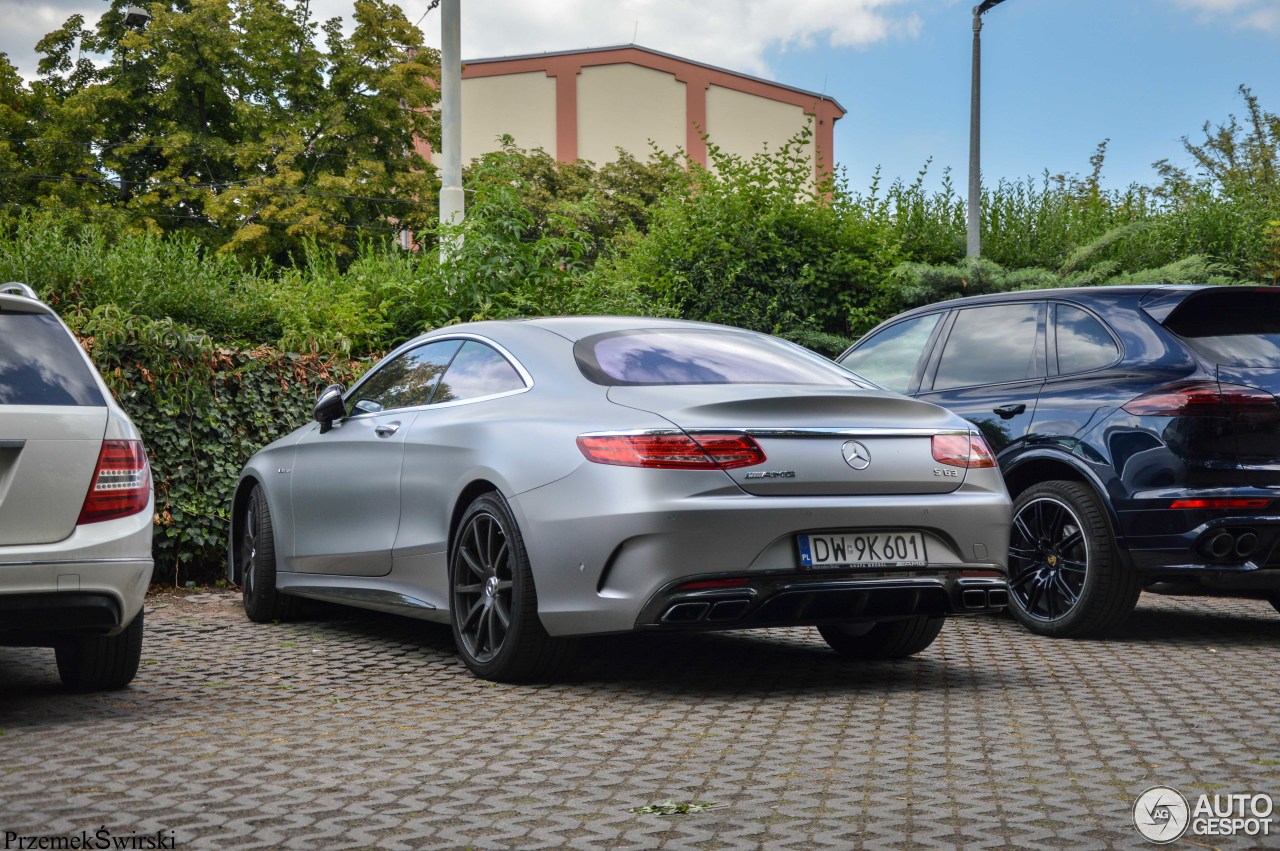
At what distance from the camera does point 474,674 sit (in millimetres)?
6250

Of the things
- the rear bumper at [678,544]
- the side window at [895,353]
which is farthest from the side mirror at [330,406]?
the side window at [895,353]

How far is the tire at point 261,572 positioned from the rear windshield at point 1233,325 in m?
4.78

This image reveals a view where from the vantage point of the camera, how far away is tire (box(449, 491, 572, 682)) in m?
5.86

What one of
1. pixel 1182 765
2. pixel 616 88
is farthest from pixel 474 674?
pixel 616 88

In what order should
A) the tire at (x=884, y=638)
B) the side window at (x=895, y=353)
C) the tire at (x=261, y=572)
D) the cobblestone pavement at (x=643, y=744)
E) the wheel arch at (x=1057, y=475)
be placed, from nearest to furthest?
the cobblestone pavement at (x=643, y=744) < the tire at (x=884, y=638) < the wheel arch at (x=1057, y=475) < the tire at (x=261, y=572) < the side window at (x=895, y=353)

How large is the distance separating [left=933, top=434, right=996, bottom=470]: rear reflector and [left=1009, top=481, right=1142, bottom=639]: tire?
148cm

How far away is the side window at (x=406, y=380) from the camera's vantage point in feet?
23.4

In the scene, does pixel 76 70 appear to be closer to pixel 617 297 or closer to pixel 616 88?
pixel 616 88

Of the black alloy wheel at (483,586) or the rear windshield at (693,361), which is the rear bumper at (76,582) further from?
the rear windshield at (693,361)

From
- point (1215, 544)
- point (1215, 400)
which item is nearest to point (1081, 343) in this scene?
point (1215, 400)

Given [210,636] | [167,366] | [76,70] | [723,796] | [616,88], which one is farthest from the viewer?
[616,88]

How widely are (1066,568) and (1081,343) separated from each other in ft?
3.83

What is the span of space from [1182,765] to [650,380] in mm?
2524

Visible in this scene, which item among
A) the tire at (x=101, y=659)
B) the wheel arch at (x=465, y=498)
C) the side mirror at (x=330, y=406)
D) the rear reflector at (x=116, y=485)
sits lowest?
the tire at (x=101, y=659)
